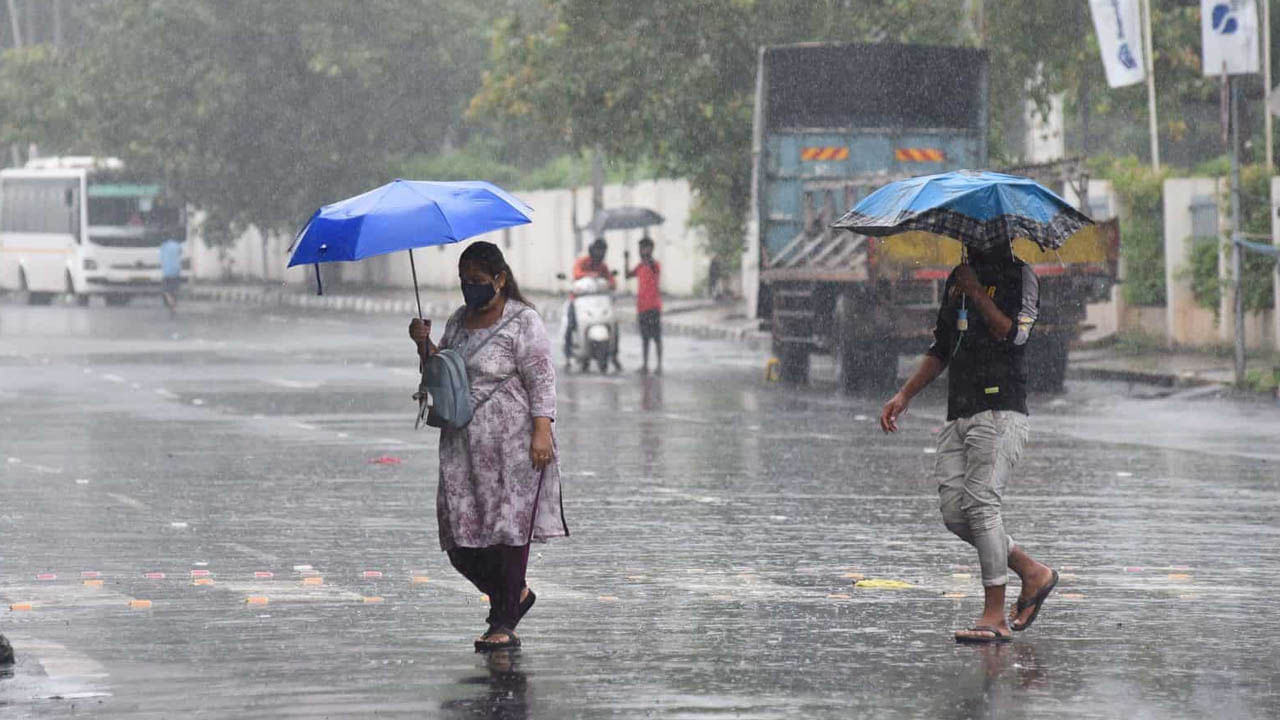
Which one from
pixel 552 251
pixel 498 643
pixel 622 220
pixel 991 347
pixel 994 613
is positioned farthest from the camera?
→ pixel 552 251

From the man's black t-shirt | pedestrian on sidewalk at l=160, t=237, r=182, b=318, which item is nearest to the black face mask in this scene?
the man's black t-shirt

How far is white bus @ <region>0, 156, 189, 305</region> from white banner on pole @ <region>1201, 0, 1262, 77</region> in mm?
34967

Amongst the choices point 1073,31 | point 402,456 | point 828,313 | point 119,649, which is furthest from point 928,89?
point 119,649

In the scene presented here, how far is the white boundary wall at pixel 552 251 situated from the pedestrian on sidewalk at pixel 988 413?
32842 mm

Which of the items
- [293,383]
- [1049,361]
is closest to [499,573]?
[1049,361]

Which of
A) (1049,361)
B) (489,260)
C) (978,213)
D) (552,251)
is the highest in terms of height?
(552,251)

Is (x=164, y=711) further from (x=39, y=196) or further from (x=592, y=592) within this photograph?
(x=39, y=196)

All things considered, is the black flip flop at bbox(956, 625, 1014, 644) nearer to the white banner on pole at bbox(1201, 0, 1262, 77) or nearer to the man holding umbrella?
the man holding umbrella

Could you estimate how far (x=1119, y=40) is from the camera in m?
29.7

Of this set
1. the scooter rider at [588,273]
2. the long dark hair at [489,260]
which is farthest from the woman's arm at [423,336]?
the scooter rider at [588,273]

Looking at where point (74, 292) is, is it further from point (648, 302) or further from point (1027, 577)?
point (1027, 577)

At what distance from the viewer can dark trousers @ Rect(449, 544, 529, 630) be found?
8.74 meters

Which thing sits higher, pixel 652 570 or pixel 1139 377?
pixel 1139 377

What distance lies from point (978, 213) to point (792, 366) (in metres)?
17.3
